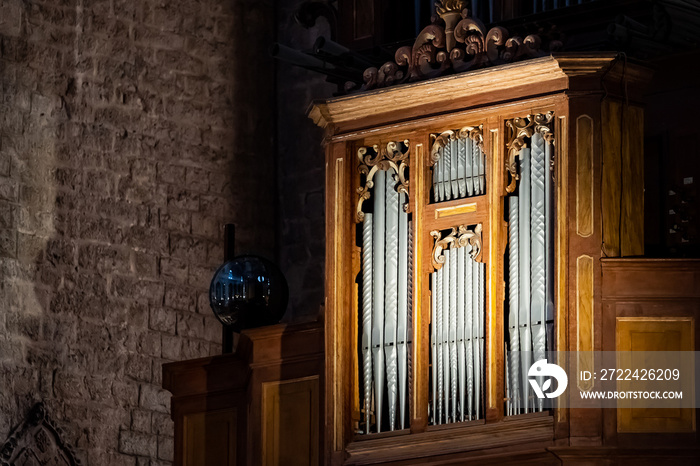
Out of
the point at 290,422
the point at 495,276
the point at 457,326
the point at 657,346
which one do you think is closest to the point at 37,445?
the point at 290,422

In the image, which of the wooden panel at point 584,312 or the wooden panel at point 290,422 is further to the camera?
the wooden panel at point 290,422

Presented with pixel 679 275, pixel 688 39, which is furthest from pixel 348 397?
pixel 688 39

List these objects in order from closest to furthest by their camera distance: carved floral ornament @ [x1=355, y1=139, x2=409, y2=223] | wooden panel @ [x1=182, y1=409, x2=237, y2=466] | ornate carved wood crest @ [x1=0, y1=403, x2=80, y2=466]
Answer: carved floral ornament @ [x1=355, y1=139, x2=409, y2=223]
wooden panel @ [x1=182, y1=409, x2=237, y2=466]
ornate carved wood crest @ [x1=0, y1=403, x2=80, y2=466]

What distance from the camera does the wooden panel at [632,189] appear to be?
353 inches

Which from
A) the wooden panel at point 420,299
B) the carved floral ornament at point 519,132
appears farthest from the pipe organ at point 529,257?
the wooden panel at point 420,299

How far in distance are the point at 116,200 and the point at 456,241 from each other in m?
4.42

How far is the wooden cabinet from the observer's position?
10047 mm

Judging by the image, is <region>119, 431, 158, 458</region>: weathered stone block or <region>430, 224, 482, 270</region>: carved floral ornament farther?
<region>119, 431, 158, 458</region>: weathered stone block

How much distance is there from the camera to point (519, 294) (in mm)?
9031

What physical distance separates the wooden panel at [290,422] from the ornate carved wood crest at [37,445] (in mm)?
2852

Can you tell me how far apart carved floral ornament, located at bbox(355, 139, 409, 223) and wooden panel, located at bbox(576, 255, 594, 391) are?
1244mm

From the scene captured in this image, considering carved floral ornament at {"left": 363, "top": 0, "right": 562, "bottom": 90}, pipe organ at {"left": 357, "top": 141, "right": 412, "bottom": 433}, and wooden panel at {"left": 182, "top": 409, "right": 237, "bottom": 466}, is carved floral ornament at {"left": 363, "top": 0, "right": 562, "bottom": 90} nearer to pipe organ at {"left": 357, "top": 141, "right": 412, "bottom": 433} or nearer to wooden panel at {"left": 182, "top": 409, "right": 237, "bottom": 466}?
pipe organ at {"left": 357, "top": 141, "right": 412, "bottom": 433}

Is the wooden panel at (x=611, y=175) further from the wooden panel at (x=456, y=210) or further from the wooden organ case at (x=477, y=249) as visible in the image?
the wooden panel at (x=456, y=210)

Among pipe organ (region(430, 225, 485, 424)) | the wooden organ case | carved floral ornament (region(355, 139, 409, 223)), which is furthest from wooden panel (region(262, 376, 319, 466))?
carved floral ornament (region(355, 139, 409, 223))
